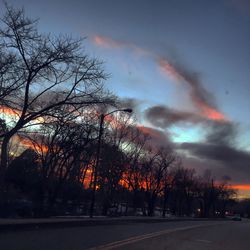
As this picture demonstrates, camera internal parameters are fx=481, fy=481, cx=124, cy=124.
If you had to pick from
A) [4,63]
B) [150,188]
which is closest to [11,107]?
[4,63]

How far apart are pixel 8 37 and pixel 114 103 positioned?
9039mm

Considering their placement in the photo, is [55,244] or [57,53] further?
[57,53]

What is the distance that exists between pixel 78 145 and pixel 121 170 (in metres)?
18.0

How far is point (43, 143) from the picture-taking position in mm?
63062

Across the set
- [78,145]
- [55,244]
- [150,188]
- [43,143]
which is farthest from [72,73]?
[150,188]

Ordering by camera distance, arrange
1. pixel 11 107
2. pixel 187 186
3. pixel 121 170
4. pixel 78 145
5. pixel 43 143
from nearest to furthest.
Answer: pixel 11 107 < pixel 78 145 < pixel 43 143 < pixel 121 170 < pixel 187 186

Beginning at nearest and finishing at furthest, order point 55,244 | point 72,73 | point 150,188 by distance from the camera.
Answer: point 55,244, point 72,73, point 150,188

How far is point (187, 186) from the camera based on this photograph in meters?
122

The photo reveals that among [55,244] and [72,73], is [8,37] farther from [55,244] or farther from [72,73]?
[55,244]

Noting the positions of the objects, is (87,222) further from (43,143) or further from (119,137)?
(119,137)

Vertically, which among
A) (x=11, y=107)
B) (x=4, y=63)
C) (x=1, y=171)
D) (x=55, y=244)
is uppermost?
(x=4, y=63)

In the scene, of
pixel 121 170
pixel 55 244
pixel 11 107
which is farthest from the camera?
pixel 121 170

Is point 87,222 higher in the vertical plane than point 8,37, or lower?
lower

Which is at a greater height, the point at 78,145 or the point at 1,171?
the point at 78,145
